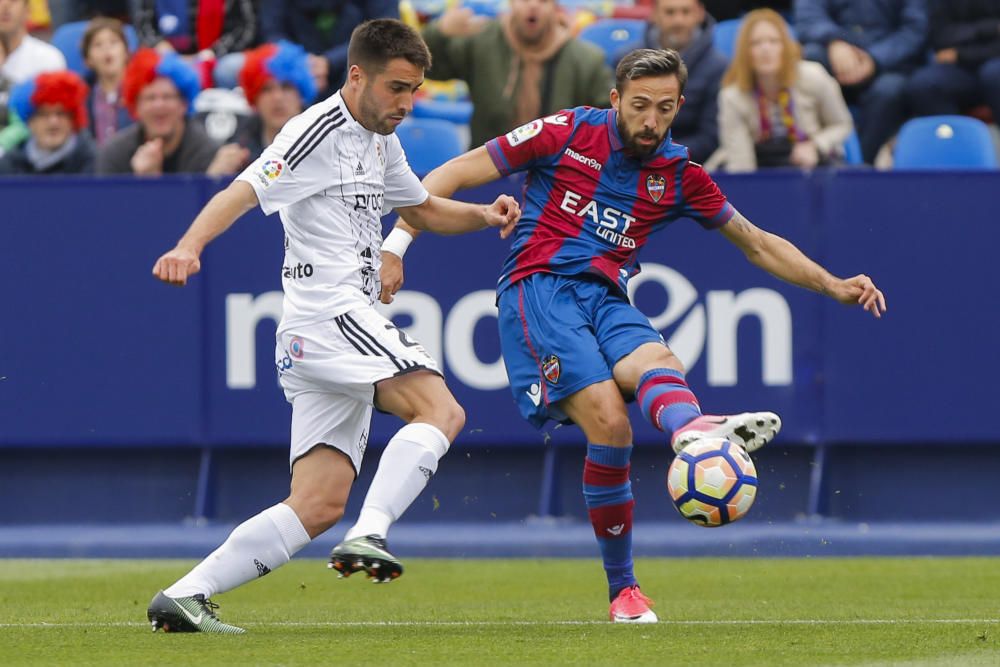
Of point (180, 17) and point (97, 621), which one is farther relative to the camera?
point (180, 17)

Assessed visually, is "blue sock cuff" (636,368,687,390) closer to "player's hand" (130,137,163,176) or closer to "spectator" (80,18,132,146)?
"player's hand" (130,137,163,176)

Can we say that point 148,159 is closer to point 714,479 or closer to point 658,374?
point 658,374

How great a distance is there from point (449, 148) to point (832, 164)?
2.34 m

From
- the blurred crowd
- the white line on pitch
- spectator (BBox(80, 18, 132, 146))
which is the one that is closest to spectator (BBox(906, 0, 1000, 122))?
the blurred crowd

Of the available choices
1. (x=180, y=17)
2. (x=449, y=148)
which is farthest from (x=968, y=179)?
(x=180, y=17)

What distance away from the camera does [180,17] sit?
13.7 m

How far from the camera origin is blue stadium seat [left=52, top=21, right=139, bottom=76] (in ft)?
45.4

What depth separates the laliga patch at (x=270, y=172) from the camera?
20.6 feet

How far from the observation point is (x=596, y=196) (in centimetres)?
722

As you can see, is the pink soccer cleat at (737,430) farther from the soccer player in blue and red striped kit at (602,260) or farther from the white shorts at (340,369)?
the white shorts at (340,369)

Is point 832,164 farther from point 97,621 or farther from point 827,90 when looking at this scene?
point 97,621

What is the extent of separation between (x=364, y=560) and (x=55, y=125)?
6447mm

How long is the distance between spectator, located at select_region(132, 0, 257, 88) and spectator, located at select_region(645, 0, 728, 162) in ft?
11.2

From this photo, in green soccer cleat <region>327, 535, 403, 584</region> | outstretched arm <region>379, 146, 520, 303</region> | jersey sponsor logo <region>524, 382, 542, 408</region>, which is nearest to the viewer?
green soccer cleat <region>327, 535, 403, 584</region>
